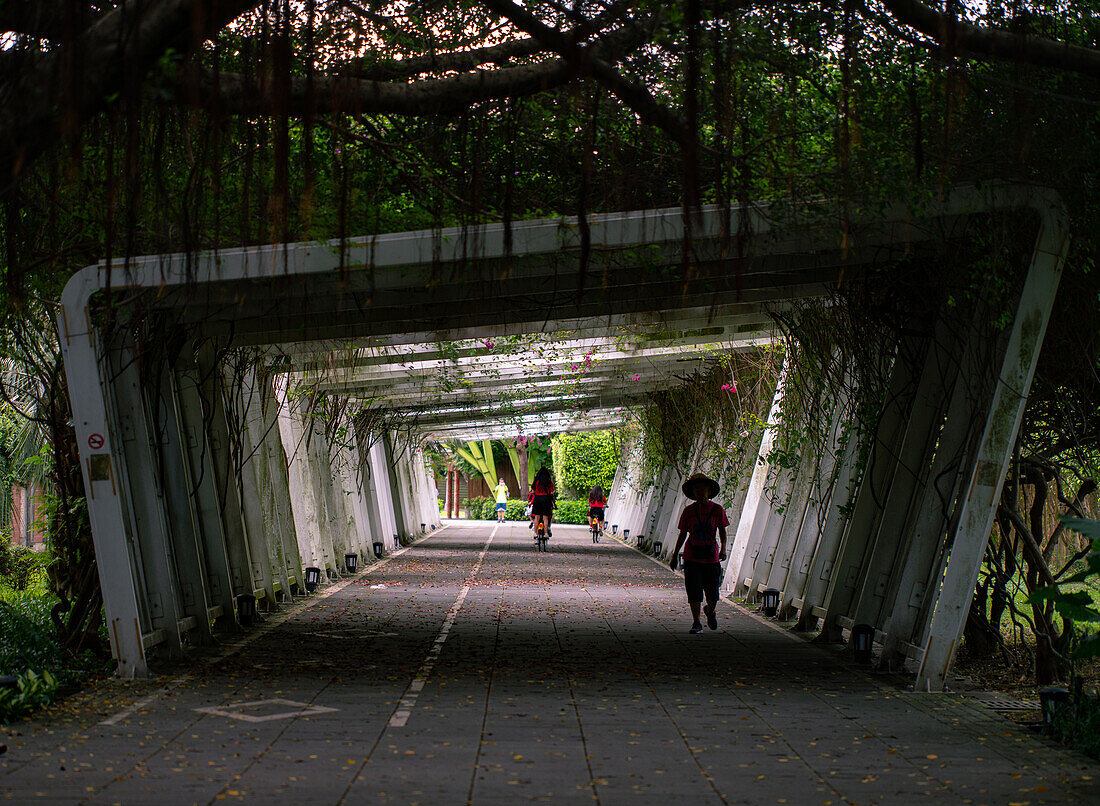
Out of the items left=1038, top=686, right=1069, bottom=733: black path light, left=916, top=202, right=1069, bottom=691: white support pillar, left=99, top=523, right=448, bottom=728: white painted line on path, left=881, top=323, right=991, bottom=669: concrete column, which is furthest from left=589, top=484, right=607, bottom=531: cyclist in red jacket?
left=1038, top=686, right=1069, bottom=733: black path light

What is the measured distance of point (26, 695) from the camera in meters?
6.55

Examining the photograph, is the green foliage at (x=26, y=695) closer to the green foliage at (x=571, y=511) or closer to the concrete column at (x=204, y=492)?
the concrete column at (x=204, y=492)

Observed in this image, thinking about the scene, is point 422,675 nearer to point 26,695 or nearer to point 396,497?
point 26,695

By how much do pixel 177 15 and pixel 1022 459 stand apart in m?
7.40

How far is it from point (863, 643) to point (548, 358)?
7.91 metres

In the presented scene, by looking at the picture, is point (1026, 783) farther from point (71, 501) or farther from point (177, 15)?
point (71, 501)

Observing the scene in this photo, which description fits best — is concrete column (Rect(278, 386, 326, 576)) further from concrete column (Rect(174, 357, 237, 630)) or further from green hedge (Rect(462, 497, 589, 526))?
green hedge (Rect(462, 497, 589, 526))

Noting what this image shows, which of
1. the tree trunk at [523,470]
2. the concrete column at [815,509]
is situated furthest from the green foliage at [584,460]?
the concrete column at [815,509]

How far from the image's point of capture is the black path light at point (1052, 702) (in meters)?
6.29

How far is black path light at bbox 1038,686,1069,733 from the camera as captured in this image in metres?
6.29

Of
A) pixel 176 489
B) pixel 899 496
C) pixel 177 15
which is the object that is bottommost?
pixel 899 496

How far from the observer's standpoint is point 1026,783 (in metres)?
5.18

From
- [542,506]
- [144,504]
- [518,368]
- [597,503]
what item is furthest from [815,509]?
[597,503]

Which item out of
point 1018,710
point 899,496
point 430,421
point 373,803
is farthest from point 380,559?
point 373,803
